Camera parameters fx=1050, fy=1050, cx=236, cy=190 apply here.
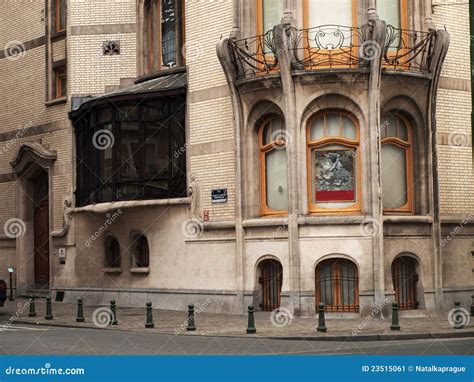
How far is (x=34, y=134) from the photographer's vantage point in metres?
36.9

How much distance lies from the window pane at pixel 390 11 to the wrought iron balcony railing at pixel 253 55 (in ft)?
9.52

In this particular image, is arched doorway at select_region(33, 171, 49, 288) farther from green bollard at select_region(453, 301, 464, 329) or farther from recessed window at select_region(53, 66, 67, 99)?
green bollard at select_region(453, 301, 464, 329)

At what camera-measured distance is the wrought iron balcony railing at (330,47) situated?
25938 millimetres

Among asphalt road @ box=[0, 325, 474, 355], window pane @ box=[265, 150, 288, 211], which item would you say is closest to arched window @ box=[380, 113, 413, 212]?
window pane @ box=[265, 150, 288, 211]

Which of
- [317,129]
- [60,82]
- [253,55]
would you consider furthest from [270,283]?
[60,82]

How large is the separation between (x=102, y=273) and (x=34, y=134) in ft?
21.7

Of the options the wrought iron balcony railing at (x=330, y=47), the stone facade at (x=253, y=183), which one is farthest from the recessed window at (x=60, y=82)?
the wrought iron balcony railing at (x=330, y=47)

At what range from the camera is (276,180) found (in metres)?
27.5

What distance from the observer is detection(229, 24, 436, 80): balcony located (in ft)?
85.2

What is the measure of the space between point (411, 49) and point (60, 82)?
560 inches

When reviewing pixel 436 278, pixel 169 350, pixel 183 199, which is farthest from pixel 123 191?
pixel 169 350

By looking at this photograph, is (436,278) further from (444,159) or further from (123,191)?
(123,191)

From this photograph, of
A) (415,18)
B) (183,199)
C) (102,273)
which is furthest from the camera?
(102,273)

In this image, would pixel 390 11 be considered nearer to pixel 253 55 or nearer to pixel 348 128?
pixel 348 128
